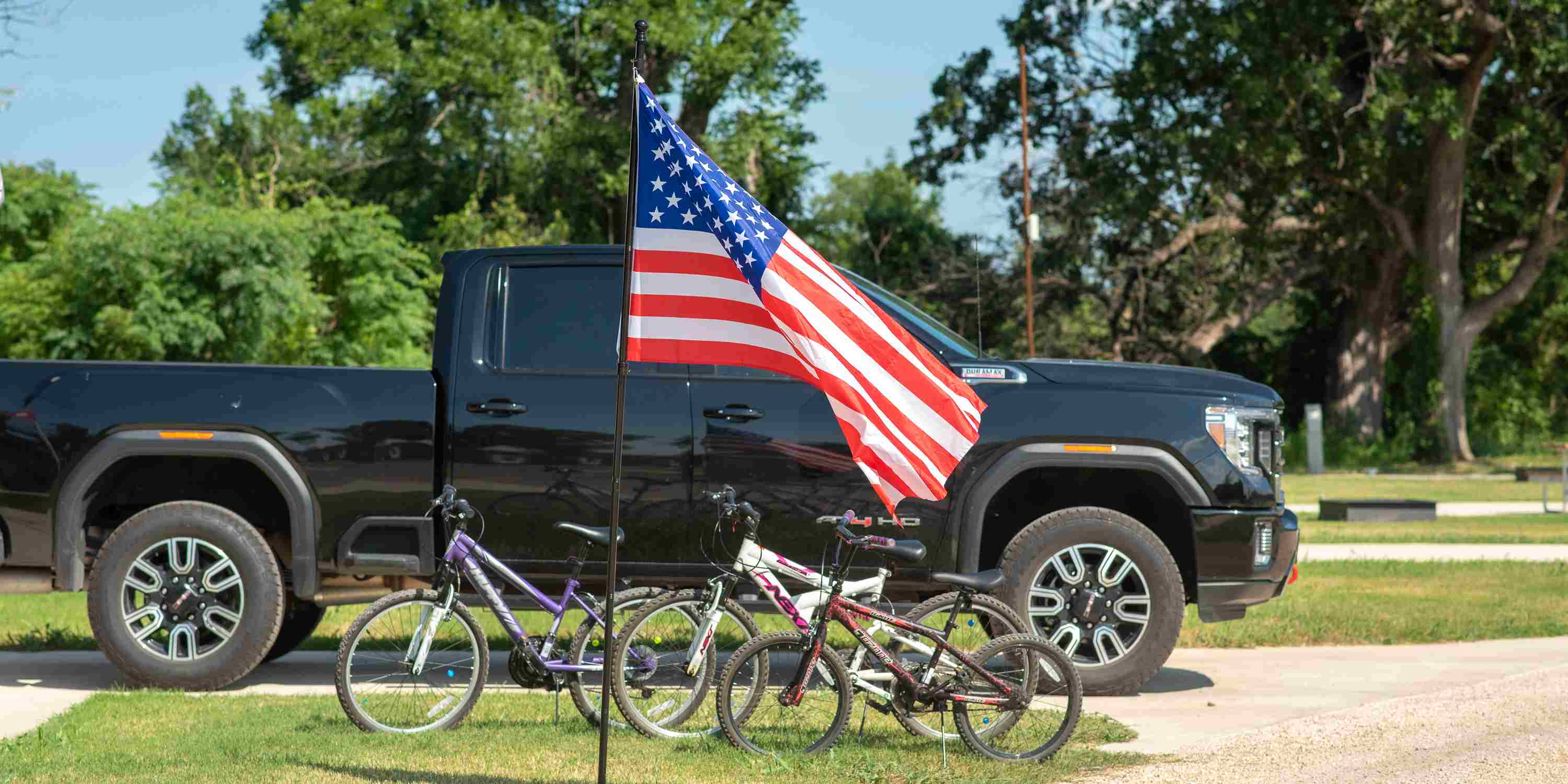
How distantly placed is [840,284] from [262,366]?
11.9 feet

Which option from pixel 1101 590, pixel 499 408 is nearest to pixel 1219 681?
pixel 1101 590

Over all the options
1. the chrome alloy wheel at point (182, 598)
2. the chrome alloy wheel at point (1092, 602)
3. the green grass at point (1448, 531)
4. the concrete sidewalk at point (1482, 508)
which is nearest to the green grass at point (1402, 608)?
the chrome alloy wheel at point (1092, 602)

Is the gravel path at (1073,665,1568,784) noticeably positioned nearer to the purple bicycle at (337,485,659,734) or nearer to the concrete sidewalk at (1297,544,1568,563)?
the purple bicycle at (337,485,659,734)

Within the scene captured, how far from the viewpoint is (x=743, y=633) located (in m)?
6.90

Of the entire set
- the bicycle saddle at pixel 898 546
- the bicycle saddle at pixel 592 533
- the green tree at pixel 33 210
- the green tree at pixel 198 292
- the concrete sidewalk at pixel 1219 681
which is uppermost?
the green tree at pixel 33 210

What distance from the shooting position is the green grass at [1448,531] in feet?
56.9

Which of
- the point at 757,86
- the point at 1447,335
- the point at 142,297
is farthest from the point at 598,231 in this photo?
the point at 1447,335

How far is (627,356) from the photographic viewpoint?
5711mm

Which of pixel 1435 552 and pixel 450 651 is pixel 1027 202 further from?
pixel 450 651

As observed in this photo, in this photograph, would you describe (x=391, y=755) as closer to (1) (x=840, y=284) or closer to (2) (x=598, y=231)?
(1) (x=840, y=284)

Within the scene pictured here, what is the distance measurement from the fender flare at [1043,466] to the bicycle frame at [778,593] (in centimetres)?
119

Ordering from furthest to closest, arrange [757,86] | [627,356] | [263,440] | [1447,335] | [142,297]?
1. [757,86]
2. [1447,335]
3. [142,297]
4. [263,440]
5. [627,356]

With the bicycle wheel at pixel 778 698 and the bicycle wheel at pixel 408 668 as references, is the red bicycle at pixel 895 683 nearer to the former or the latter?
the bicycle wheel at pixel 778 698

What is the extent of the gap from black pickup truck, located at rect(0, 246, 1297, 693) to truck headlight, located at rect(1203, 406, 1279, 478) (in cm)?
1
